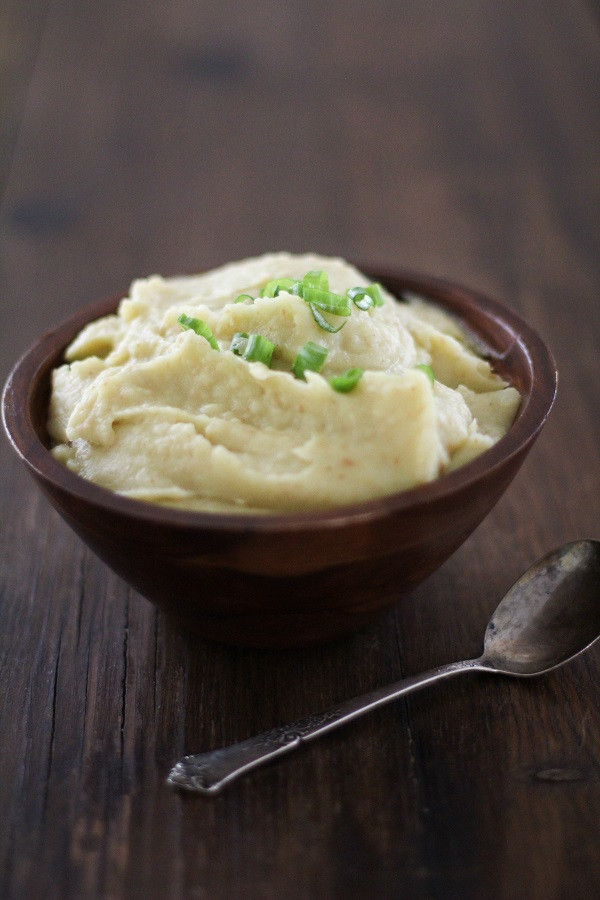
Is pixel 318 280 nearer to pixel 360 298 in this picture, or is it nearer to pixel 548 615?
pixel 360 298

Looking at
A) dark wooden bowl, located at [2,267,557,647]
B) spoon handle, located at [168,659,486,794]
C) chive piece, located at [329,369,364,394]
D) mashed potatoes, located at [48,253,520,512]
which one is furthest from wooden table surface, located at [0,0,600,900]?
chive piece, located at [329,369,364,394]

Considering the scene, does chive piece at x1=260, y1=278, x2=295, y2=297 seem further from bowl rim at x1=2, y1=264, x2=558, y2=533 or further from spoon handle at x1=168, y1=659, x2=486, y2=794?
spoon handle at x1=168, y1=659, x2=486, y2=794

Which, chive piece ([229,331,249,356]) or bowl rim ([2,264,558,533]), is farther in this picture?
chive piece ([229,331,249,356])

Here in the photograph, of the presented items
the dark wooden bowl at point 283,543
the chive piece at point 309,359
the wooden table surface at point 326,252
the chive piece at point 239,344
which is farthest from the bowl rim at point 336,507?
the wooden table surface at point 326,252

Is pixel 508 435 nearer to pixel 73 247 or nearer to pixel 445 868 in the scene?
pixel 445 868

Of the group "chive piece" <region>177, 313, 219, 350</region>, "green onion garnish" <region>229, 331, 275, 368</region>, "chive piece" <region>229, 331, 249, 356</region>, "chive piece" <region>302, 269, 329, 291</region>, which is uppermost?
"chive piece" <region>302, 269, 329, 291</region>

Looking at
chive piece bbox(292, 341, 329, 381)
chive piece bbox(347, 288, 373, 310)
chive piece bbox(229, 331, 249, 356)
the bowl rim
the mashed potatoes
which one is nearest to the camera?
the bowl rim

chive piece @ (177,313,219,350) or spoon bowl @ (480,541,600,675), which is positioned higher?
chive piece @ (177,313,219,350)
